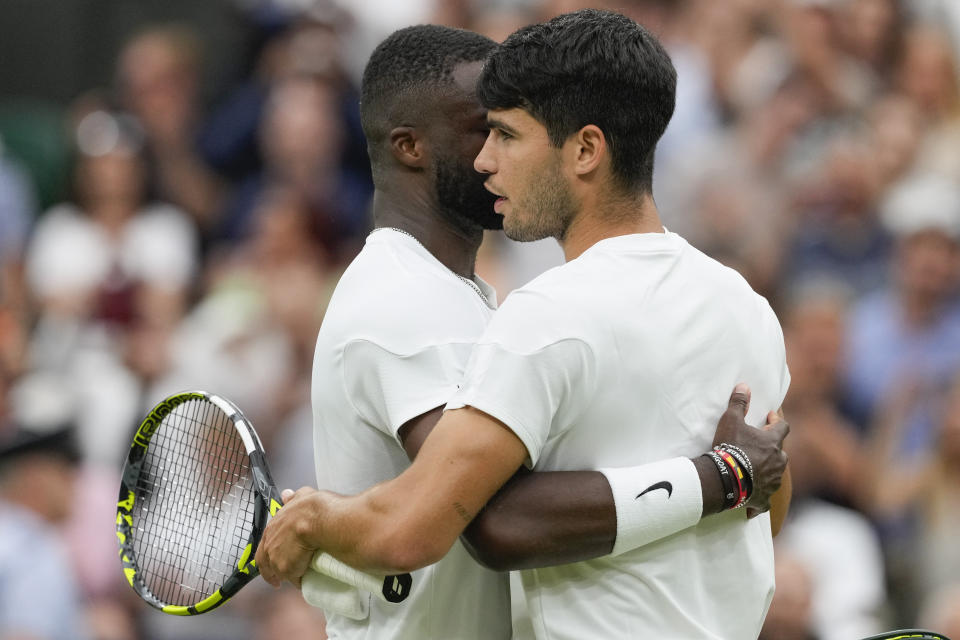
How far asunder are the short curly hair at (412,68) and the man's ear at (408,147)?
20 millimetres

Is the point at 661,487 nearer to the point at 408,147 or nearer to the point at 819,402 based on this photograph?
the point at 408,147

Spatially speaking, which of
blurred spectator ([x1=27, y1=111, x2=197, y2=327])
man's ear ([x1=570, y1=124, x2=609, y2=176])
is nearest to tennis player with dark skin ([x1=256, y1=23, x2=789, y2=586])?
man's ear ([x1=570, y1=124, x2=609, y2=176])

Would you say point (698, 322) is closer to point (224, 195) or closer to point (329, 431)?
point (329, 431)

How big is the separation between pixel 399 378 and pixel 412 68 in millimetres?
727

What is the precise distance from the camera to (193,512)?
3568 millimetres

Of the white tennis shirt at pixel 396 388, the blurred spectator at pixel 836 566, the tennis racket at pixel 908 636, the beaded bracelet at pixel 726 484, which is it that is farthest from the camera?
the blurred spectator at pixel 836 566

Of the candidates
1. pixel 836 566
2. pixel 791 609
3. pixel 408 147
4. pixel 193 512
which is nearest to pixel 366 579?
pixel 408 147

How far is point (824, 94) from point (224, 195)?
327cm

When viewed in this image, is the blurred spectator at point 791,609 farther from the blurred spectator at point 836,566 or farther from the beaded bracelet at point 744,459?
the beaded bracelet at point 744,459

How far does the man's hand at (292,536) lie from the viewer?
2.71 meters

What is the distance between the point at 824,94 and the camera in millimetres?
6559

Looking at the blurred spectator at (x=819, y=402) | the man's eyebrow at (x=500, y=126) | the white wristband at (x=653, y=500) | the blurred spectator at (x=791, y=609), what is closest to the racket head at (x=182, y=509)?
the man's eyebrow at (x=500, y=126)

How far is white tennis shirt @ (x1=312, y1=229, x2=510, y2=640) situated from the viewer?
271 cm

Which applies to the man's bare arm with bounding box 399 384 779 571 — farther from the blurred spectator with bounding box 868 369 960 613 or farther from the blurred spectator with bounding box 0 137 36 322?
the blurred spectator with bounding box 0 137 36 322
